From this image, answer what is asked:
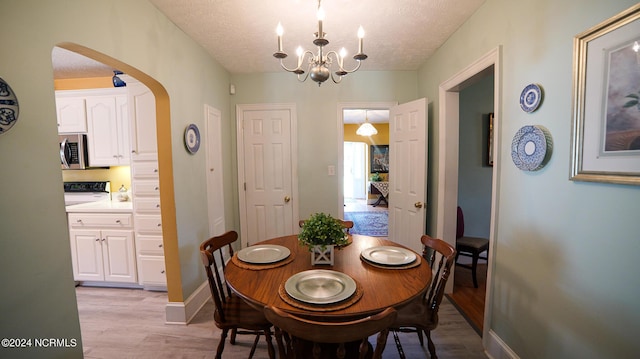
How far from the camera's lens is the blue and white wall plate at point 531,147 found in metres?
1.29

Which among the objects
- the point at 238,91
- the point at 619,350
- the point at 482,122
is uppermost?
the point at 238,91

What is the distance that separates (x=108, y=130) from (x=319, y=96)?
248 centimetres

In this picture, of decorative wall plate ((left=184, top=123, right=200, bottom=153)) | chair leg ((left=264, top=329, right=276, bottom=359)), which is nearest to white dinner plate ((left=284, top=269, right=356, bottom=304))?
chair leg ((left=264, top=329, right=276, bottom=359))

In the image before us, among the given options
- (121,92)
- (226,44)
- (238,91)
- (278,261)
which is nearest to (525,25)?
(278,261)

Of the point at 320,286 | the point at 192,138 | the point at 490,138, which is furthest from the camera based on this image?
the point at 490,138

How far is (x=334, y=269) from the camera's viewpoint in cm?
144

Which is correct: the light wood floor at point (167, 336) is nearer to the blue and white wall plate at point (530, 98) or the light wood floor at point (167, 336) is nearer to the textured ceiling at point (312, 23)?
the blue and white wall plate at point (530, 98)

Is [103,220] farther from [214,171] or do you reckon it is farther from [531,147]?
[531,147]

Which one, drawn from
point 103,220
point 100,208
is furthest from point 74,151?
point 103,220

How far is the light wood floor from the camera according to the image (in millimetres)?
1804

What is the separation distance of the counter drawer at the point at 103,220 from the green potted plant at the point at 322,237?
7.28ft

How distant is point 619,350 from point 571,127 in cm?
96

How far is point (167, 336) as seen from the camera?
6.51ft

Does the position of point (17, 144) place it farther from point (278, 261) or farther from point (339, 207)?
point (339, 207)
